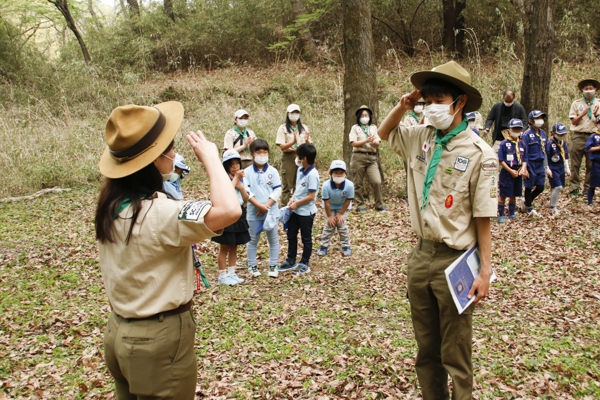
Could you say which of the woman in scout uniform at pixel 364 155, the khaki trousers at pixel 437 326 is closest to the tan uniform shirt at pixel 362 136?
the woman in scout uniform at pixel 364 155

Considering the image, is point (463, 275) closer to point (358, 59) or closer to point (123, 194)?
point (123, 194)

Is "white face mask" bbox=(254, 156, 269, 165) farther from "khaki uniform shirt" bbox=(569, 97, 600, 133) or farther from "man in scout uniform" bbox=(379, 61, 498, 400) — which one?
"khaki uniform shirt" bbox=(569, 97, 600, 133)

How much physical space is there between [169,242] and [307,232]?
15.6 ft

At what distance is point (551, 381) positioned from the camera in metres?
3.75

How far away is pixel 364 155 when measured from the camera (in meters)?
9.45

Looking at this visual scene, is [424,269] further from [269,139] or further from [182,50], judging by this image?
[182,50]

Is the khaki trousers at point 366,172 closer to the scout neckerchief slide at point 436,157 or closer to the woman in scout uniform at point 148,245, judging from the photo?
the scout neckerchief slide at point 436,157

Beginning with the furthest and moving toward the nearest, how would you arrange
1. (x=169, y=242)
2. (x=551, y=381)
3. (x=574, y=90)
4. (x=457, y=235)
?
(x=574, y=90) < (x=551, y=381) < (x=457, y=235) < (x=169, y=242)

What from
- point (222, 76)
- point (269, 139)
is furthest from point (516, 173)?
point (222, 76)

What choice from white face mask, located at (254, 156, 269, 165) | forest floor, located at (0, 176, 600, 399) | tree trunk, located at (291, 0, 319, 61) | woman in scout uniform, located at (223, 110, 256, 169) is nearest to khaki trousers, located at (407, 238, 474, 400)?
forest floor, located at (0, 176, 600, 399)

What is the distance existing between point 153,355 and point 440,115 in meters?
2.26

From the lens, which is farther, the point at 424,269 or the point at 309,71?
the point at 309,71

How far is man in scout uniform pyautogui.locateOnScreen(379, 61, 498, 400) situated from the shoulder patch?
5.22 ft

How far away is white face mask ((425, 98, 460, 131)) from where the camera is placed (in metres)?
2.87
